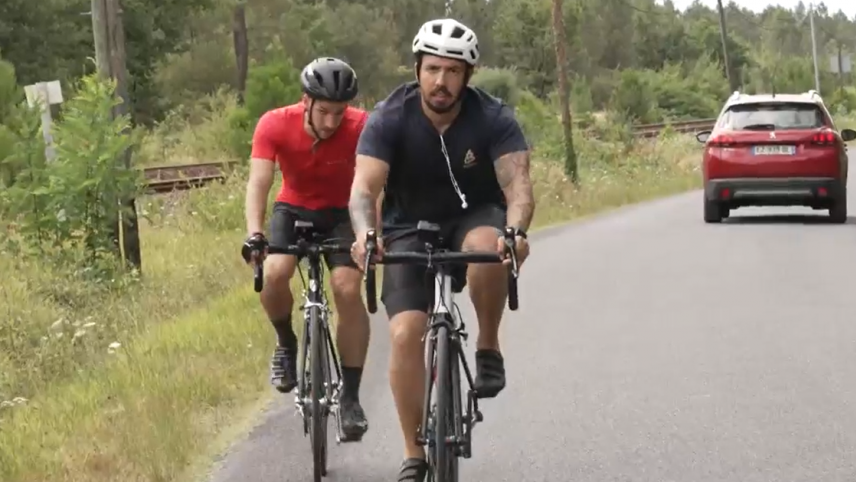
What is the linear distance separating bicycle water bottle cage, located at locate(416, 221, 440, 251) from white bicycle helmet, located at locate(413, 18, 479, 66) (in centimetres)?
57

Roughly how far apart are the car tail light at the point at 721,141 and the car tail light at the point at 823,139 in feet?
3.15

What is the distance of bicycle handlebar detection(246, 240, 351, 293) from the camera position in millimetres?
6497

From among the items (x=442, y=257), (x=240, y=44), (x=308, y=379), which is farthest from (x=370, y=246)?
(x=240, y=44)

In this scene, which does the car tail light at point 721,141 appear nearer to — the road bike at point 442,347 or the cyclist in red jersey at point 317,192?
the cyclist in red jersey at point 317,192

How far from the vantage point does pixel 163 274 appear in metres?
16.9

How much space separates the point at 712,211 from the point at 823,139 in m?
1.80

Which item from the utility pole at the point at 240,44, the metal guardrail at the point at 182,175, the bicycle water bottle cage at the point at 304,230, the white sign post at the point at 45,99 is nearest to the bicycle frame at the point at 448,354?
the bicycle water bottle cage at the point at 304,230

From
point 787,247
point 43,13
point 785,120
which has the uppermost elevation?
point 43,13

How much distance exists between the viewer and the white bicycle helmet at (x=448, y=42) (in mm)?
5418

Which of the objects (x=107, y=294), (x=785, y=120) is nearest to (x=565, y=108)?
(x=785, y=120)

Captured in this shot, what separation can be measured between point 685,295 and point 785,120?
736 cm

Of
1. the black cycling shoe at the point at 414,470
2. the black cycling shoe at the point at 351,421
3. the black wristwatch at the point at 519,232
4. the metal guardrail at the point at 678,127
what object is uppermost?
the black wristwatch at the point at 519,232

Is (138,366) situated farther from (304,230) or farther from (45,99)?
(45,99)

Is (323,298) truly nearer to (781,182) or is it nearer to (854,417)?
(854,417)
